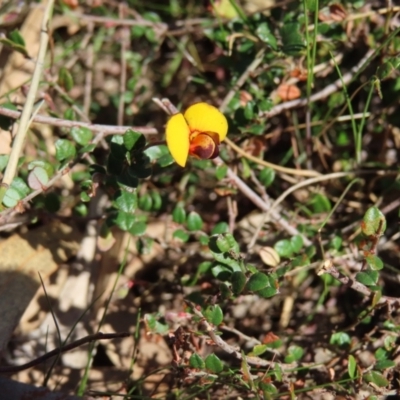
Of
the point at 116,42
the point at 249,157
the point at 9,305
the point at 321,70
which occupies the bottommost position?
the point at 9,305

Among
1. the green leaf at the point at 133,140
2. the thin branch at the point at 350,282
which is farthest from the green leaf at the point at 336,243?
the green leaf at the point at 133,140

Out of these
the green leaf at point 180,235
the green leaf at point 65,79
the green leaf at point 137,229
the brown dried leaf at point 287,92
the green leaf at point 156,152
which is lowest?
the green leaf at point 180,235

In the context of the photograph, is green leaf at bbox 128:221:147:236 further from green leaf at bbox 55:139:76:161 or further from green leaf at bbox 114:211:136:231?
green leaf at bbox 55:139:76:161

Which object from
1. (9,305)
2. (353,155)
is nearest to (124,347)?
(9,305)

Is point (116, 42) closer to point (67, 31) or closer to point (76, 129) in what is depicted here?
point (67, 31)

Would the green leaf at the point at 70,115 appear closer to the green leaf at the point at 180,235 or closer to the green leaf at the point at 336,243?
the green leaf at the point at 180,235

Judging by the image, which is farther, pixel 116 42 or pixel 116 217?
pixel 116 42

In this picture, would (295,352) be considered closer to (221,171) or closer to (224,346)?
(224,346)

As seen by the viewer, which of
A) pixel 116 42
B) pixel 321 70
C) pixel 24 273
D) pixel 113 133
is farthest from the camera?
pixel 116 42
